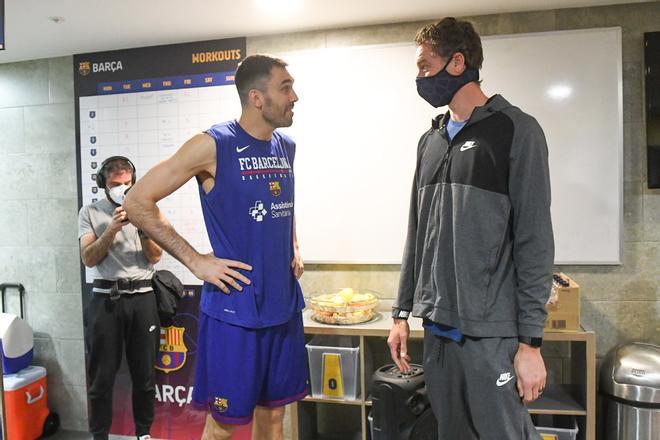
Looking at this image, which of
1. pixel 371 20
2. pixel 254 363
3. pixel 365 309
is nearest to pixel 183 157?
pixel 254 363

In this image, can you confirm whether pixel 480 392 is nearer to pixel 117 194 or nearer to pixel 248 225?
pixel 248 225

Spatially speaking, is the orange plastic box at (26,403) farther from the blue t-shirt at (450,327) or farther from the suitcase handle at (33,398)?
the blue t-shirt at (450,327)

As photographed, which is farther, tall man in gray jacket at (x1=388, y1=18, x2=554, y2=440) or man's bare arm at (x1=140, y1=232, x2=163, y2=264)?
man's bare arm at (x1=140, y1=232, x2=163, y2=264)

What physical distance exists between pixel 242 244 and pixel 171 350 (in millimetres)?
1894

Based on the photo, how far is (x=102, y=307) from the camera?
2.90 m

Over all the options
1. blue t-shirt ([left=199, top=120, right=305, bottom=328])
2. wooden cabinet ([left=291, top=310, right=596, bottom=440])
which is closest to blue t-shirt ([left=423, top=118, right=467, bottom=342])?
blue t-shirt ([left=199, top=120, right=305, bottom=328])

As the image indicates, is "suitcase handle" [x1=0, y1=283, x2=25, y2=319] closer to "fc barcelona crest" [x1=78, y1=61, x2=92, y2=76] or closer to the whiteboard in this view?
"fc barcelona crest" [x1=78, y1=61, x2=92, y2=76]

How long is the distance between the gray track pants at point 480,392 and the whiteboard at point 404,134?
1.56 m

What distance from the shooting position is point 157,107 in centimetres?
335

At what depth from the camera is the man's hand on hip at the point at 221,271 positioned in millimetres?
1759

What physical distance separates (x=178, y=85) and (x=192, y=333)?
1.52 meters

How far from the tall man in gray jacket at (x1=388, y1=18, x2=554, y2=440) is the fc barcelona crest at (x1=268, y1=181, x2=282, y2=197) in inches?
20.7

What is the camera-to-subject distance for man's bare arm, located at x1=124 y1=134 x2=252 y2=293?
1.76 m

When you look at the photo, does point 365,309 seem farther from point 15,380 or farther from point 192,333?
point 15,380
